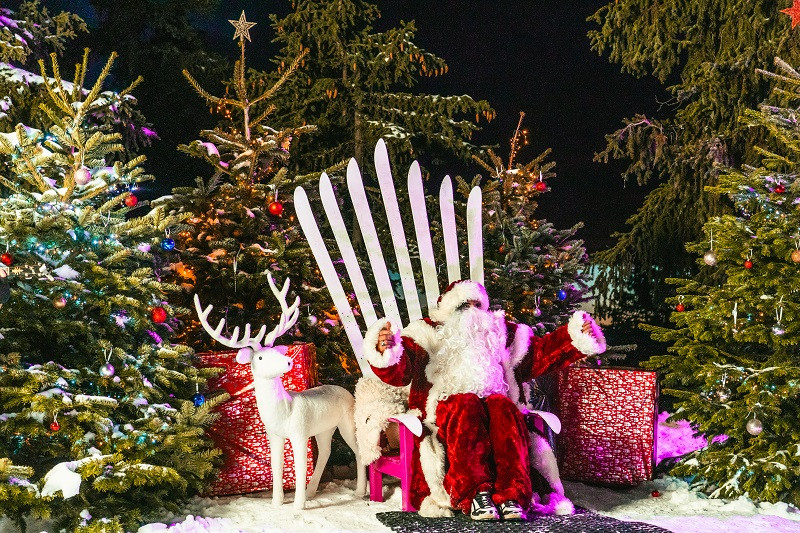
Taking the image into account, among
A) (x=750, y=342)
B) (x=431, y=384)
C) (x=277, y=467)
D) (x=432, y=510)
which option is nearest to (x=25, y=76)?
(x=277, y=467)

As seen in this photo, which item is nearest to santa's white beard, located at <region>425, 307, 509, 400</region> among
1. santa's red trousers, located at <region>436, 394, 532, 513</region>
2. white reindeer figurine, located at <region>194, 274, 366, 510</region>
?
santa's red trousers, located at <region>436, 394, 532, 513</region>

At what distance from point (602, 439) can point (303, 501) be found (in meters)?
2.01

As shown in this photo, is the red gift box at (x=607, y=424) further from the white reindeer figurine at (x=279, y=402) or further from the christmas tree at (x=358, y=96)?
the christmas tree at (x=358, y=96)

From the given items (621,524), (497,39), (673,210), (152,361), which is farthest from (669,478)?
(497,39)

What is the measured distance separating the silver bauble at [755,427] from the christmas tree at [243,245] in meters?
2.69

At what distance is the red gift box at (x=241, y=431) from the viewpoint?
4766mm

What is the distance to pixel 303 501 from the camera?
439cm

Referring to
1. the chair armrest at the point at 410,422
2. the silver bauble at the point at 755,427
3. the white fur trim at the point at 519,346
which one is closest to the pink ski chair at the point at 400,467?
the chair armrest at the point at 410,422

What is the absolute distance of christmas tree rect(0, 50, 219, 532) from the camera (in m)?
3.73

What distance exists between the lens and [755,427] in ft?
14.3

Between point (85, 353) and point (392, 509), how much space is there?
1901mm

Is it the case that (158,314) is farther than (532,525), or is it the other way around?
(158,314)

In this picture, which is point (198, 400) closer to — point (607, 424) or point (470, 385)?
point (470, 385)

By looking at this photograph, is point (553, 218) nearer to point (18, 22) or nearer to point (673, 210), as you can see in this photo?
point (673, 210)
